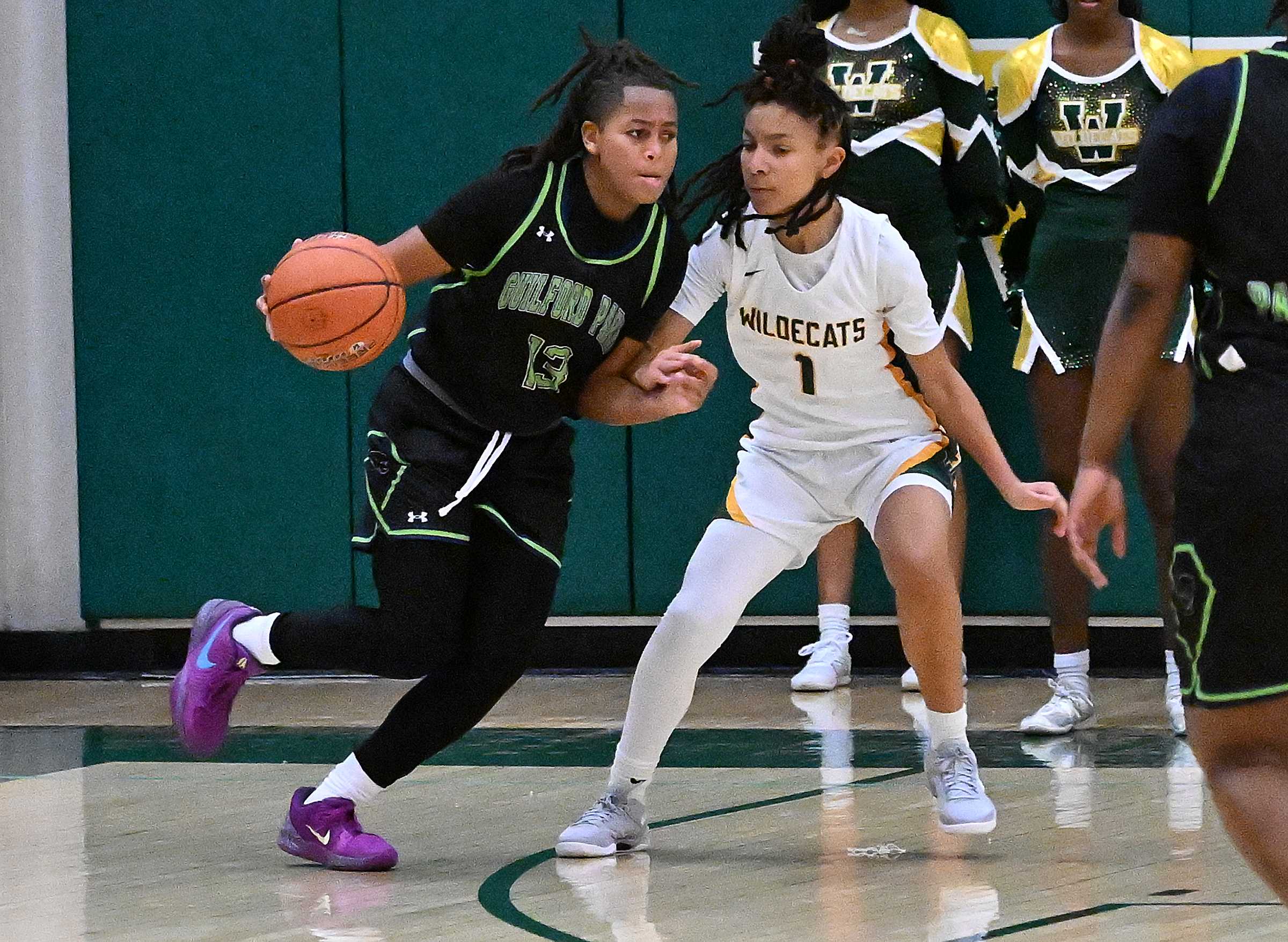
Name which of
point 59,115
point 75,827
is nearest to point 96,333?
point 59,115

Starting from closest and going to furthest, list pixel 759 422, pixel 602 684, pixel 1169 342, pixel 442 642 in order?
pixel 442 642 < pixel 759 422 < pixel 1169 342 < pixel 602 684

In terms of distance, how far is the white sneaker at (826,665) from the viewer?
5.88 metres

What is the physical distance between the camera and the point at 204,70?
21.5 ft

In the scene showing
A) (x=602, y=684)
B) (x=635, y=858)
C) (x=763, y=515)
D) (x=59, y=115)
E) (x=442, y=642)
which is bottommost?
(x=602, y=684)

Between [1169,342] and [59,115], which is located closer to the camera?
[1169,342]

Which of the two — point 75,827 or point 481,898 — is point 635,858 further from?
point 75,827

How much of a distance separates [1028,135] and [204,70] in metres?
2.96

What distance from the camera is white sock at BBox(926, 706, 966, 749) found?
3.88 meters

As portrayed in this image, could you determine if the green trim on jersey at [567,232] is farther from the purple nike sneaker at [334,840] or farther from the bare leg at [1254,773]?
the bare leg at [1254,773]

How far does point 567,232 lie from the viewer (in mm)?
3867

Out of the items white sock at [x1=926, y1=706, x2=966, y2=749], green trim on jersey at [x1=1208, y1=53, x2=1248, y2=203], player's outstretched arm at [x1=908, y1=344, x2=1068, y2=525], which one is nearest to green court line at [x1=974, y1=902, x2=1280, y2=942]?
white sock at [x1=926, y1=706, x2=966, y2=749]

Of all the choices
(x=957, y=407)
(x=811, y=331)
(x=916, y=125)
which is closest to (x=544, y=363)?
(x=811, y=331)

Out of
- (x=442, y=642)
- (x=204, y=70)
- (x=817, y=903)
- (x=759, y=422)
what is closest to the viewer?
(x=817, y=903)

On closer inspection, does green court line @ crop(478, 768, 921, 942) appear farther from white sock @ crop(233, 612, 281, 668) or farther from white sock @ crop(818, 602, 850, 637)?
white sock @ crop(818, 602, 850, 637)
